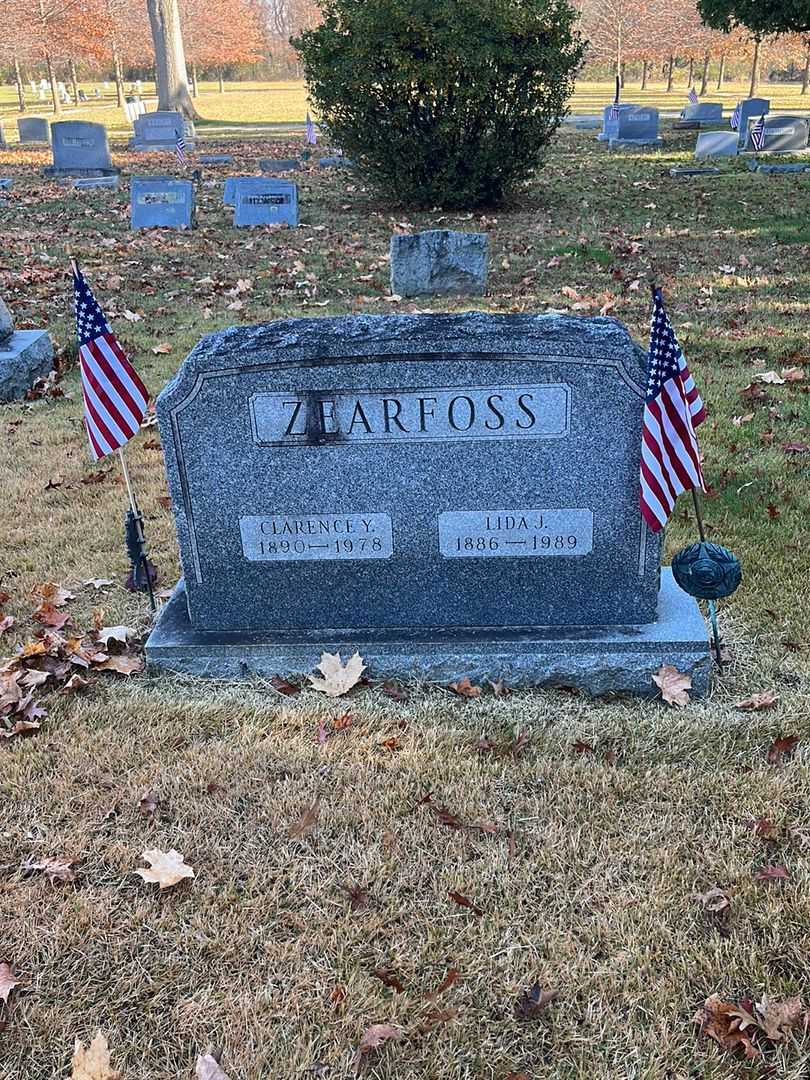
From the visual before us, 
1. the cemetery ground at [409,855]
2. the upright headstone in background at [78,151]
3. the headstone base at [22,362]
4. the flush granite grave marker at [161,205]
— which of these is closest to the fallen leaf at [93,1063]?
the cemetery ground at [409,855]

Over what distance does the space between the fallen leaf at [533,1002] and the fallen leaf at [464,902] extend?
320 millimetres

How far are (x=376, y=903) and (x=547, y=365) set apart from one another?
6.80 ft

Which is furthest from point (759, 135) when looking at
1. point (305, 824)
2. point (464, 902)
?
point (464, 902)

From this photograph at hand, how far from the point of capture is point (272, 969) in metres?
2.83

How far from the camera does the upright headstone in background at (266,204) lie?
14.6m

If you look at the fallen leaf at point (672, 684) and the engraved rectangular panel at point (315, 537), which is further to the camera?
the engraved rectangular panel at point (315, 537)

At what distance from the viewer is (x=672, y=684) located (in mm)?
3926

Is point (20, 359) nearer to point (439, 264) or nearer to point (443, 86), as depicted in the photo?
point (439, 264)

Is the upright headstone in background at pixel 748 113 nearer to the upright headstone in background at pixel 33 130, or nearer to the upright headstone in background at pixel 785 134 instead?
the upright headstone in background at pixel 785 134

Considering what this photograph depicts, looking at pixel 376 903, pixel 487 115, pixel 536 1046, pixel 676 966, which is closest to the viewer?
pixel 536 1046

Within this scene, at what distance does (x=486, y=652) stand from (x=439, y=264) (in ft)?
23.8

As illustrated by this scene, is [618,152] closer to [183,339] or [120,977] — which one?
[183,339]

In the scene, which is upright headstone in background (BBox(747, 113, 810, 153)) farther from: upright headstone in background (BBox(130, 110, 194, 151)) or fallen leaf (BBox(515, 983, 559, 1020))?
fallen leaf (BBox(515, 983, 559, 1020))

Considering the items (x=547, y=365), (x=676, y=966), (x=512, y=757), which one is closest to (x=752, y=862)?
(x=676, y=966)
